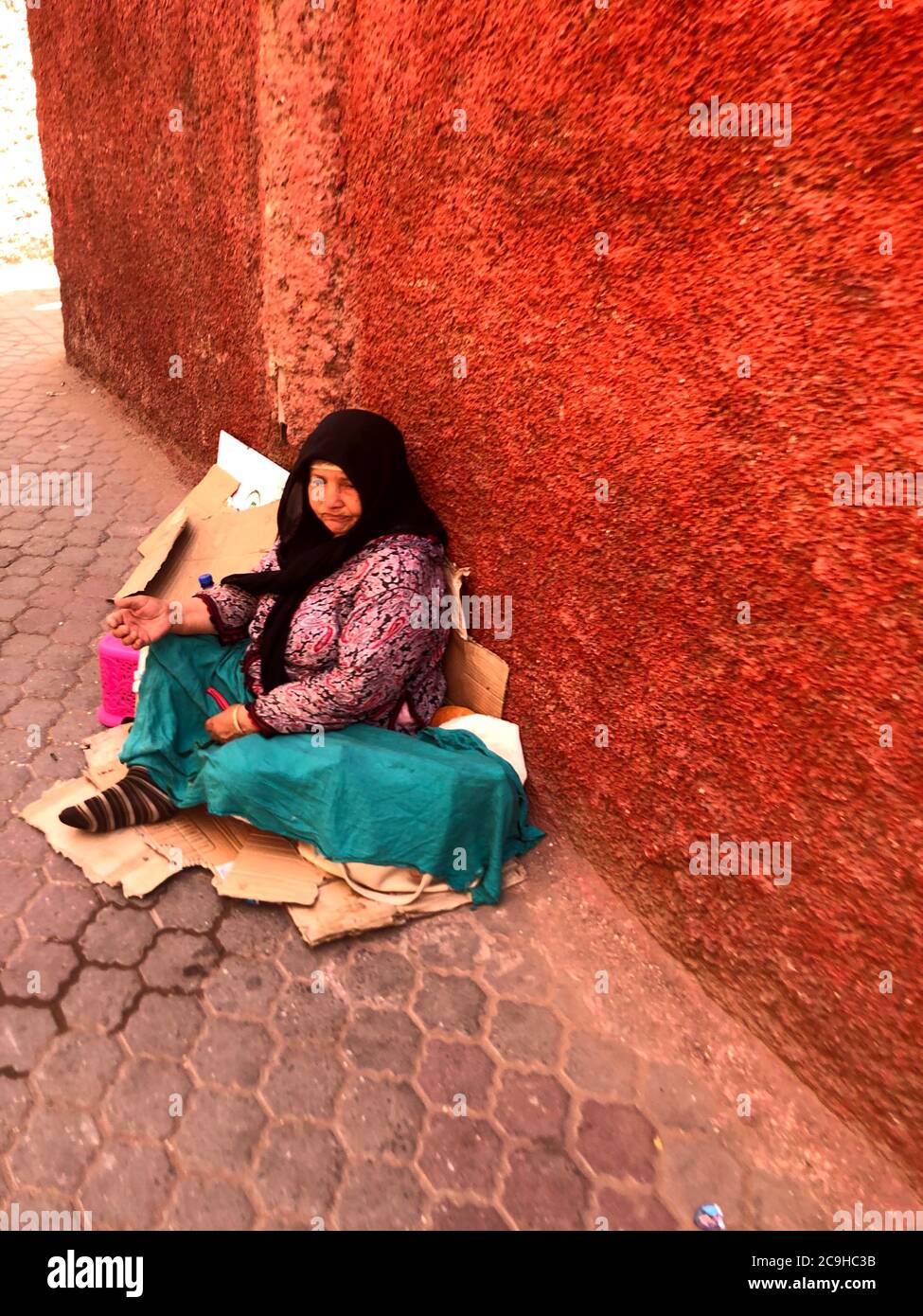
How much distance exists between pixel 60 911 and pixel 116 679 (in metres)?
0.98

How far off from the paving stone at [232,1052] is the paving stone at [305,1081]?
5 cm

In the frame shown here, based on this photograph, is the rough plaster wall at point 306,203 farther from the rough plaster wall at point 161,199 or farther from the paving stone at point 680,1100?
the paving stone at point 680,1100

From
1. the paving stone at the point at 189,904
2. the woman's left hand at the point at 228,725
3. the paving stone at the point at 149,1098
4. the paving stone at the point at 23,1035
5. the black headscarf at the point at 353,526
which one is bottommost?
the paving stone at the point at 149,1098

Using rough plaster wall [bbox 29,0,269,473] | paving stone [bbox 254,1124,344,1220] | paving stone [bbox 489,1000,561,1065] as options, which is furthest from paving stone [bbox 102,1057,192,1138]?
rough plaster wall [bbox 29,0,269,473]

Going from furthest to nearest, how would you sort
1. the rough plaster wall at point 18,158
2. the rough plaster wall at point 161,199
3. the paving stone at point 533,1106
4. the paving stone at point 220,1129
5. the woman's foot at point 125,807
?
the rough plaster wall at point 18,158 → the rough plaster wall at point 161,199 → the woman's foot at point 125,807 → the paving stone at point 533,1106 → the paving stone at point 220,1129

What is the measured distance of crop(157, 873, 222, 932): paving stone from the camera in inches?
98.7

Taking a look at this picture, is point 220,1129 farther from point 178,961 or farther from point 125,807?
point 125,807

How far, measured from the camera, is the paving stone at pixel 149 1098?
6.59 feet

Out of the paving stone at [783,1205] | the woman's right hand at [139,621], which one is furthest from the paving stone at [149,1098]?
the paving stone at [783,1205]

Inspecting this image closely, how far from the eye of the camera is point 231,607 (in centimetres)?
299

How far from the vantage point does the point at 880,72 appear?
57.7 inches

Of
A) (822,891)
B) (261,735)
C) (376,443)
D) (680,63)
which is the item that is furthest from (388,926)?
(680,63)

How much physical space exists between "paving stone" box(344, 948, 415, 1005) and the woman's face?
1.38 meters

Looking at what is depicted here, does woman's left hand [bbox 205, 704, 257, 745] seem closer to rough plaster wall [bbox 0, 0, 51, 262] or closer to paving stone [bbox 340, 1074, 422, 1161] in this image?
paving stone [bbox 340, 1074, 422, 1161]
